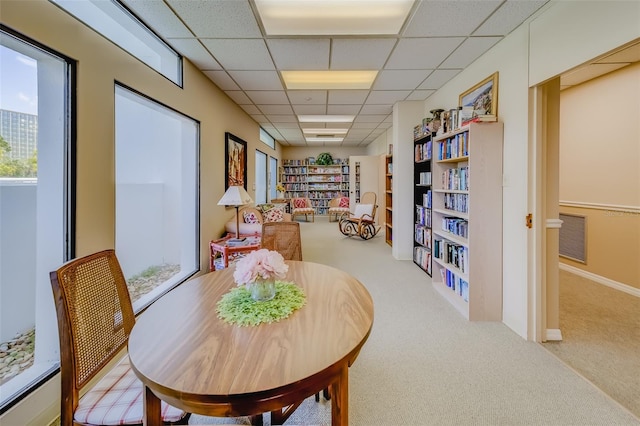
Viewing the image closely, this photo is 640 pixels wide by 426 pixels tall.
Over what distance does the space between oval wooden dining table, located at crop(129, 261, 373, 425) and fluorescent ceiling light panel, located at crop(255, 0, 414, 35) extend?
228 centimetres

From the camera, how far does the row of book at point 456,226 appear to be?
9.78 feet

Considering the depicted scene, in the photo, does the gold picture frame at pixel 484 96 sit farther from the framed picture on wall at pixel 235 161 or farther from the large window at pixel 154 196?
the framed picture on wall at pixel 235 161

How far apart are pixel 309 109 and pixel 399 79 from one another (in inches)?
74.0

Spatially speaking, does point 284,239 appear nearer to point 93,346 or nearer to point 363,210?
point 93,346

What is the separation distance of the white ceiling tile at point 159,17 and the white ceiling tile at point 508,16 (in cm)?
251

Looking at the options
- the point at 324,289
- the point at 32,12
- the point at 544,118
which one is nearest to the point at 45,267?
the point at 32,12

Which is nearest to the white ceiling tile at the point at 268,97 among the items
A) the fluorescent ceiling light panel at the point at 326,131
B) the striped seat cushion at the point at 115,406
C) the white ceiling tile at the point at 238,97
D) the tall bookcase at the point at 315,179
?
the white ceiling tile at the point at 238,97

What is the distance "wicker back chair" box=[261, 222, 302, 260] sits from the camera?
2312mm

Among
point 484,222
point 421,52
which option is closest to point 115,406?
point 484,222

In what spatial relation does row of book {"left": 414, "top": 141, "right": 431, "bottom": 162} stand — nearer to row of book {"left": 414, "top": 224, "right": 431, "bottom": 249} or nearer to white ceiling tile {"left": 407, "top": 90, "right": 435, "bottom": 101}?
white ceiling tile {"left": 407, "top": 90, "right": 435, "bottom": 101}

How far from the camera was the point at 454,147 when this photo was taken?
3031mm

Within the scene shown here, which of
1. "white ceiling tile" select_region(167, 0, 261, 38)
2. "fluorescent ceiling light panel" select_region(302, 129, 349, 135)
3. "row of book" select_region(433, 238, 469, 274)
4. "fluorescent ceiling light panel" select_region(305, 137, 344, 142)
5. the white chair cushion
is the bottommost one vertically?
"row of book" select_region(433, 238, 469, 274)

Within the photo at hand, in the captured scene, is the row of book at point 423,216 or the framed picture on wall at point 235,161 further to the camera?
the framed picture on wall at point 235,161

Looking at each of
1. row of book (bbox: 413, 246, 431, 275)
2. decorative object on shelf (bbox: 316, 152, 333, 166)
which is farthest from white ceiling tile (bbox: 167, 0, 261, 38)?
decorative object on shelf (bbox: 316, 152, 333, 166)
